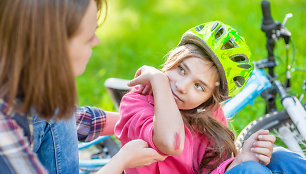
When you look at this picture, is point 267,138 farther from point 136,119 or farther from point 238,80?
point 136,119

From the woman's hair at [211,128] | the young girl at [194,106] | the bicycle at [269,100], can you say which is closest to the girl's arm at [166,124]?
the young girl at [194,106]

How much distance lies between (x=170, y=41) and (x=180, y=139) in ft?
10.9

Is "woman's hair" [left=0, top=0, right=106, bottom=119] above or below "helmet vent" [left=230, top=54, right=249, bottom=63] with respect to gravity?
above

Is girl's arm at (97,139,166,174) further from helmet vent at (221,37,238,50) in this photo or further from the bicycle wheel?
the bicycle wheel

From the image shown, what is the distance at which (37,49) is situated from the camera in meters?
1.26

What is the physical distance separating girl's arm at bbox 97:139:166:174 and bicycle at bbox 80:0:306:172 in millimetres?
775

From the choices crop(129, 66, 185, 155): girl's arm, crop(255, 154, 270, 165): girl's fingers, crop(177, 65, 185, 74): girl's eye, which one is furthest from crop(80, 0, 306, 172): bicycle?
crop(129, 66, 185, 155): girl's arm

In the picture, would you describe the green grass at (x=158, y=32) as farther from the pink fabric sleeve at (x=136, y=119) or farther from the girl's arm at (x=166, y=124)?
the girl's arm at (x=166, y=124)

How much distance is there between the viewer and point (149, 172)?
194cm

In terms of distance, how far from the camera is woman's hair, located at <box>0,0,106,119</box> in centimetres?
125

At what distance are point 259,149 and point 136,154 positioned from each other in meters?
0.64

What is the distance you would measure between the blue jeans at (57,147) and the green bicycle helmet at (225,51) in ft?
2.45

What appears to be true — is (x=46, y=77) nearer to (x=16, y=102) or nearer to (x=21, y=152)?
(x=16, y=102)

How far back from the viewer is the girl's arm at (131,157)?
1.61 metres
